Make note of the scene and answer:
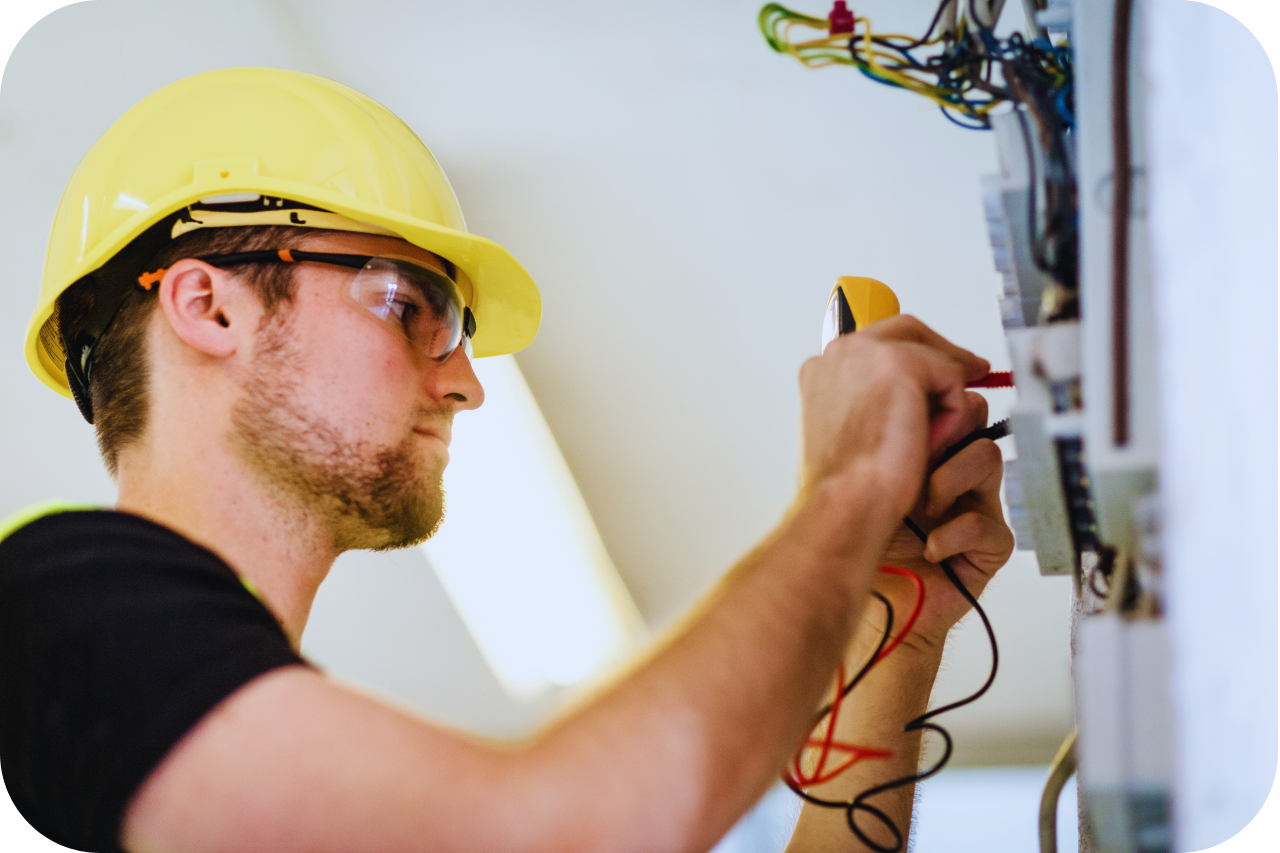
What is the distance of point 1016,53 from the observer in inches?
32.8

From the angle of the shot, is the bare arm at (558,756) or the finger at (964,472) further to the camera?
the finger at (964,472)

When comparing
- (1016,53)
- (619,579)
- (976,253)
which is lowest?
(619,579)

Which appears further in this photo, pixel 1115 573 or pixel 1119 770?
pixel 1115 573

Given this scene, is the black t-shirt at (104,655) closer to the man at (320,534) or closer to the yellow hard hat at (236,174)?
the man at (320,534)

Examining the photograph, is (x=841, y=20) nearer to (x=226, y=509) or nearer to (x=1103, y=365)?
(x=1103, y=365)

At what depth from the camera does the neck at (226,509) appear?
3.57 ft

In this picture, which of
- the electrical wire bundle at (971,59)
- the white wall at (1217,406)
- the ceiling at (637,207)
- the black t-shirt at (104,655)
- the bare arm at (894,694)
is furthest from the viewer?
the ceiling at (637,207)

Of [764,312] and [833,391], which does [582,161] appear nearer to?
[764,312]

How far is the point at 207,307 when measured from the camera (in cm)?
119

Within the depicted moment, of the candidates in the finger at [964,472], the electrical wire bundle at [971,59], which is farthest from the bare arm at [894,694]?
the electrical wire bundle at [971,59]

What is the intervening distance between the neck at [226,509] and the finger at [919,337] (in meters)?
0.77

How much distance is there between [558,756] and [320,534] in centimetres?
70

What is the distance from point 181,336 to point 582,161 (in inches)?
45.0

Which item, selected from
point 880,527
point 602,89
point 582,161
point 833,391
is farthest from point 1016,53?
point 582,161
